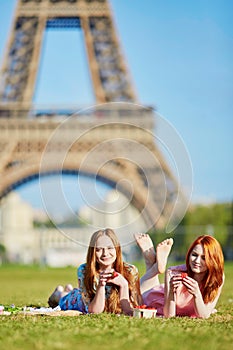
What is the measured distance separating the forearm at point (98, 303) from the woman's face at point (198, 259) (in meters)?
0.56

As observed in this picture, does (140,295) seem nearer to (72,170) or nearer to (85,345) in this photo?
(85,345)

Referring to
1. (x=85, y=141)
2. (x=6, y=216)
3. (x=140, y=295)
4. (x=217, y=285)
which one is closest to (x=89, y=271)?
(x=140, y=295)

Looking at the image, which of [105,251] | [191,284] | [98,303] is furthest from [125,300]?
[191,284]

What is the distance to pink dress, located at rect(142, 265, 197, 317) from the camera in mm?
4430

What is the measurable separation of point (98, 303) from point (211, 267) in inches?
28.2

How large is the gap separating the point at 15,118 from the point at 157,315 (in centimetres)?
2030

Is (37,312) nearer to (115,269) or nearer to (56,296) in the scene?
(115,269)

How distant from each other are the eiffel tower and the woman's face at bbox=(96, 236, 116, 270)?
55.6 ft

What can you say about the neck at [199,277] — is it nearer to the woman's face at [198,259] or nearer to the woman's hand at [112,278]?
the woman's face at [198,259]

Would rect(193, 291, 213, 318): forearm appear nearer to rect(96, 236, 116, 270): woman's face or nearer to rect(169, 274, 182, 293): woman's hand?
rect(169, 274, 182, 293): woman's hand

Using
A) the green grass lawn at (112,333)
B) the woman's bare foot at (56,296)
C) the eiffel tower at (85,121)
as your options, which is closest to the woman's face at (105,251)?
the green grass lawn at (112,333)

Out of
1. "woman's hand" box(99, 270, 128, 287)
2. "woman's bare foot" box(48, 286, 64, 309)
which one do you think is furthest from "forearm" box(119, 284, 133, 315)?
"woman's bare foot" box(48, 286, 64, 309)

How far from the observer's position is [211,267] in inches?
168

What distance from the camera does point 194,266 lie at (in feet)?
14.1
